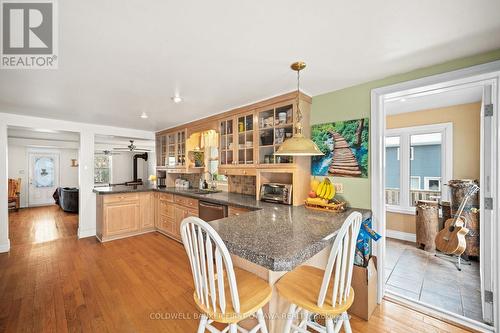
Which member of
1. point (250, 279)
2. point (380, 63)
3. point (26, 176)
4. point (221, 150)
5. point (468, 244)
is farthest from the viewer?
point (26, 176)

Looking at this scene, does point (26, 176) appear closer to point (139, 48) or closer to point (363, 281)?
point (139, 48)

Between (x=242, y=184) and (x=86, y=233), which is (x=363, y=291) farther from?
(x=86, y=233)

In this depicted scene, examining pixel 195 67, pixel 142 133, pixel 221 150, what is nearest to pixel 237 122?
pixel 221 150

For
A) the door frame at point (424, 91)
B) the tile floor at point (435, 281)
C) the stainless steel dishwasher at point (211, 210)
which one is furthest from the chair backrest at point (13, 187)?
the tile floor at point (435, 281)

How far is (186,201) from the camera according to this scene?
11.5 feet

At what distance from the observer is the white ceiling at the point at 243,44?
3.90 feet

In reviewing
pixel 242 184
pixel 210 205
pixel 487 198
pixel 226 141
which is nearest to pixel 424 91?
pixel 487 198

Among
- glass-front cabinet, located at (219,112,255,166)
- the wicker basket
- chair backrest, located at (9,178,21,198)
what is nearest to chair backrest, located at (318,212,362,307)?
the wicker basket

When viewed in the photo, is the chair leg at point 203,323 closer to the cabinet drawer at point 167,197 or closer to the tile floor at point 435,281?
the tile floor at point 435,281

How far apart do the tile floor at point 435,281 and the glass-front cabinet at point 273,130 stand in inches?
75.8

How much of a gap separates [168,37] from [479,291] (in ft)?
12.4

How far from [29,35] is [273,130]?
2.22 meters

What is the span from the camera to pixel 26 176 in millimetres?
6980

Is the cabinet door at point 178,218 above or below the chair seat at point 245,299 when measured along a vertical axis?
below
